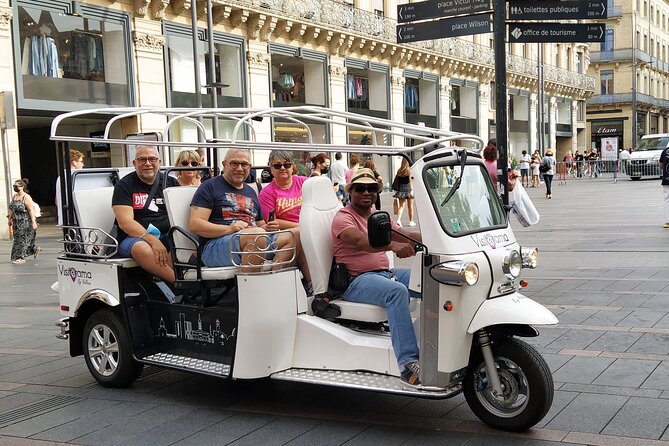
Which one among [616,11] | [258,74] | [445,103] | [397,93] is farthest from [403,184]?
[616,11]

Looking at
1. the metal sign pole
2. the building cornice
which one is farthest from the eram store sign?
the metal sign pole

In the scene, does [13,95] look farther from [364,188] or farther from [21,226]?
[364,188]

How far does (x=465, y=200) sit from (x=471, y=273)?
0.60m

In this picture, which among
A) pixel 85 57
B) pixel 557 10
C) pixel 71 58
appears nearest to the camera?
pixel 557 10

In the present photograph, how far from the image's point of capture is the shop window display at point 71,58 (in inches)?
775

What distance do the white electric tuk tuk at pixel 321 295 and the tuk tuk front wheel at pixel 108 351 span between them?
0.03 feet

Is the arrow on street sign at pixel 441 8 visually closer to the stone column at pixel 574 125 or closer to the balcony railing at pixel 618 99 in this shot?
the stone column at pixel 574 125

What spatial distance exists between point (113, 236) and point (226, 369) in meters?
1.86

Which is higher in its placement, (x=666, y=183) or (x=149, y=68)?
(x=149, y=68)

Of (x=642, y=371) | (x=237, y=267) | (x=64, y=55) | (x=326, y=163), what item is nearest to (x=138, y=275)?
(x=237, y=267)

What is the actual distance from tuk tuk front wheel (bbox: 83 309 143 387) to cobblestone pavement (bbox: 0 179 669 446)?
111 mm

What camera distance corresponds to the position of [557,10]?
8617mm

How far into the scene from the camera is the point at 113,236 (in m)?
6.47

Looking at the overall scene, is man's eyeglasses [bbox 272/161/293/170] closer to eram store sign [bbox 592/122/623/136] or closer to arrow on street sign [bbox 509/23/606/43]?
arrow on street sign [bbox 509/23/606/43]
